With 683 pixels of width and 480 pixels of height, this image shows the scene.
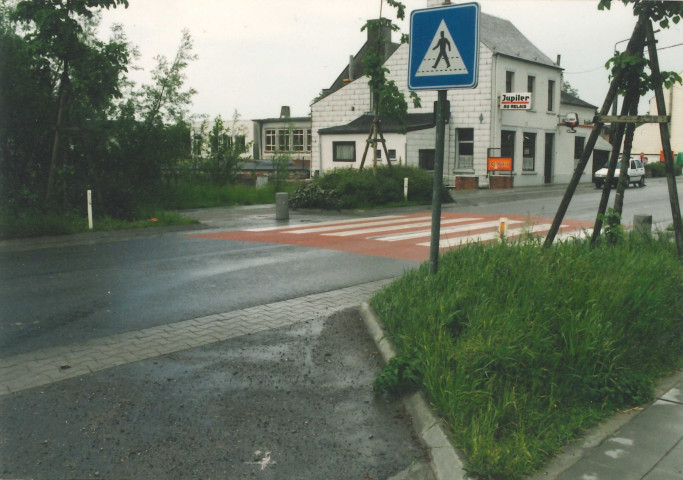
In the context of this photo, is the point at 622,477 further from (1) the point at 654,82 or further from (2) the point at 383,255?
(2) the point at 383,255

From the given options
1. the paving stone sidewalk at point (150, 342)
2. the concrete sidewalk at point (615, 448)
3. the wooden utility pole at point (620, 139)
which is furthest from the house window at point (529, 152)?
the concrete sidewalk at point (615, 448)

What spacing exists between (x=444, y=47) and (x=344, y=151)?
3403 centimetres

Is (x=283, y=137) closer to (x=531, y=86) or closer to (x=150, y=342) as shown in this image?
(x=531, y=86)

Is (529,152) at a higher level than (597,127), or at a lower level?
higher

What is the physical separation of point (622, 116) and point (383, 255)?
15.8 feet

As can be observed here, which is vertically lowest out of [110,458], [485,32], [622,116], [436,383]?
[110,458]

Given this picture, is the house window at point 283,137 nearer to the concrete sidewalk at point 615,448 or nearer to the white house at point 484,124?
the white house at point 484,124

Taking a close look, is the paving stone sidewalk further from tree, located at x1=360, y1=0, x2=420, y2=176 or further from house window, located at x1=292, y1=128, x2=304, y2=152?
house window, located at x1=292, y1=128, x2=304, y2=152

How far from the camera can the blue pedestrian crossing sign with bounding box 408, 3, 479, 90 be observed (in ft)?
19.7

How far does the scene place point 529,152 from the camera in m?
40.8

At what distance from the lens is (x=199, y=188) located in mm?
24141

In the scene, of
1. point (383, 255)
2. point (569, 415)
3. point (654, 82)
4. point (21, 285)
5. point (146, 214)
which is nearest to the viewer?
point (569, 415)

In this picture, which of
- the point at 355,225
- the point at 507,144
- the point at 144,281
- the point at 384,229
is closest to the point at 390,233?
the point at 384,229

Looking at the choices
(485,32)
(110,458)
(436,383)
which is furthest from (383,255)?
(485,32)
